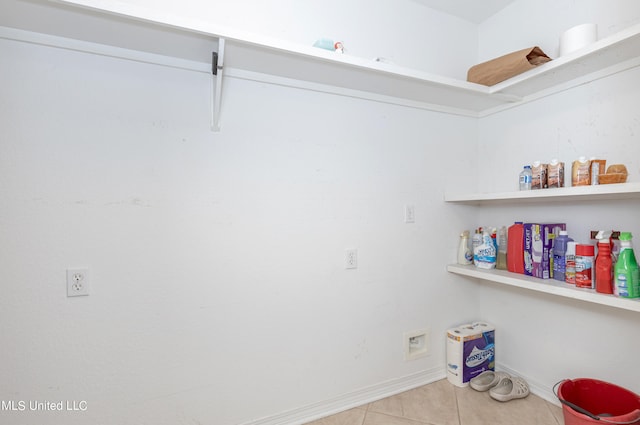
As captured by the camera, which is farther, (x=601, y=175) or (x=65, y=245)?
(x=601, y=175)

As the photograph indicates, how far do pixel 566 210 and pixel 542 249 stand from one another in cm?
26

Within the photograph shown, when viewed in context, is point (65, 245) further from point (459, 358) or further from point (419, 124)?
point (459, 358)

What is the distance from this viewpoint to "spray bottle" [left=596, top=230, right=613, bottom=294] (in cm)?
133

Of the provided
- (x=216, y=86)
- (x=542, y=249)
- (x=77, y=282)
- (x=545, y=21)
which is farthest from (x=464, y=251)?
(x=77, y=282)

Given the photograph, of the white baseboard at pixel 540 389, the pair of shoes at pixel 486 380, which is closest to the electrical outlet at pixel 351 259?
the pair of shoes at pixel 486 380

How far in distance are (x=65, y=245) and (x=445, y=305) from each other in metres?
2.04

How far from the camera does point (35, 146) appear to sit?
120 centimetres

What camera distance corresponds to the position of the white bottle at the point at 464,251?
6.70ft

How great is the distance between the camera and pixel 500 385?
1836 millimetres

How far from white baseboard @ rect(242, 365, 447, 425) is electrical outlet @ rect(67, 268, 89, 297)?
955mm

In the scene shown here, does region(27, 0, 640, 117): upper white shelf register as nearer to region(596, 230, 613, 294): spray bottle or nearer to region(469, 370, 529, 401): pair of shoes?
region(596, 230, 613, 294): spray bottle

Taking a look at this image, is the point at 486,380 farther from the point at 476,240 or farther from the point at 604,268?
the point at 604,268

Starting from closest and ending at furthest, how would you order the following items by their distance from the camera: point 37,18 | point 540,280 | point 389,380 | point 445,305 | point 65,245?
point 37,18
point 65,245
point 540,280
point 389,380
point 445,305

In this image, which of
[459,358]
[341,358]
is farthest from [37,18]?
[459,358]
